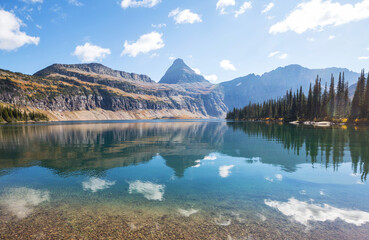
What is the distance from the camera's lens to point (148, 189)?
1555 centimetres

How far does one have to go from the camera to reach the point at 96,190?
15289 millimetres

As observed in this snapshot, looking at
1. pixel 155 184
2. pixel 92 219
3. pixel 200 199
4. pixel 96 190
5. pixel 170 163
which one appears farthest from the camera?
pixel 170 163

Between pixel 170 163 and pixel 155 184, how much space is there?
8.38m

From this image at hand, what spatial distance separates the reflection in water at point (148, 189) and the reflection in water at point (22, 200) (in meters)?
6.23

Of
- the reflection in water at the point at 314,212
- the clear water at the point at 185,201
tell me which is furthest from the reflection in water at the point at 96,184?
the reflection in water at the point at 314,212

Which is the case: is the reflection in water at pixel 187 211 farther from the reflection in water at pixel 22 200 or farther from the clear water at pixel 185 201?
the reflection in water at pixel 22 200

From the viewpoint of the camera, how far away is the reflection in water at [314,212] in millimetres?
10656

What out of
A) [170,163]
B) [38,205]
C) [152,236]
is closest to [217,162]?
[170,163]

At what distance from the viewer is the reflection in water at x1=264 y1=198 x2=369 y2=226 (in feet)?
35.0

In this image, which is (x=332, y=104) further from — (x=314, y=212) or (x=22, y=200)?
(x=22, y=200)

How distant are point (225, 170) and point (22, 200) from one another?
18.6m

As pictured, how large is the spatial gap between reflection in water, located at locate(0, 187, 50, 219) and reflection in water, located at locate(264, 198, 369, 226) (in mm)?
16022

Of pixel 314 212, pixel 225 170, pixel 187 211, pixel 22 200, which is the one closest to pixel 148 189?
pixel 187 211

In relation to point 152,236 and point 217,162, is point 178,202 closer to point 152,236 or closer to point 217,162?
point 152,236
